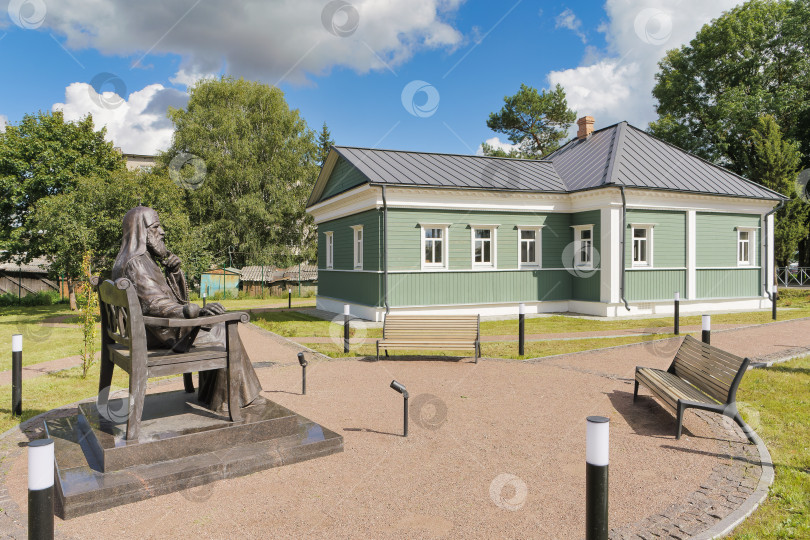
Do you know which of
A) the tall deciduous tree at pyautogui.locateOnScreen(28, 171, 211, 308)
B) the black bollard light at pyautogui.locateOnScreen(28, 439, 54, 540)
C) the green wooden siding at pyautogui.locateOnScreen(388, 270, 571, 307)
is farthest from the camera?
the green wooden siding at pyautogui.locateOnScreen(388, 270, 571, 307)

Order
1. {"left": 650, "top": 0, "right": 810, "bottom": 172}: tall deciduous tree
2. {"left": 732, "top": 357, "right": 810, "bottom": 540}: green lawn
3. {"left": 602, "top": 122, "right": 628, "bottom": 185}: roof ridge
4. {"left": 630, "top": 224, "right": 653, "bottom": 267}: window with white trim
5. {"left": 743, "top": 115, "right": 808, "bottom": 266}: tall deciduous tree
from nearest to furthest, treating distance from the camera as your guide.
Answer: {"left": 732, "top": 357, "right": 810, "bottom": 540}: green lawn
{"left": 602, "top": 122, "right": 628, "bottom": 185}: roof ridge
{"left": 630, "top": 224, "right": 653, "bottom": 267}: window with white trim
{"left": 743, "top": 115, "right": 808, "bottom": 266}: tall deciduous tree
{"left": 650, "top": 0, "right": 810, "bottom": 172}: tall deciduous tree

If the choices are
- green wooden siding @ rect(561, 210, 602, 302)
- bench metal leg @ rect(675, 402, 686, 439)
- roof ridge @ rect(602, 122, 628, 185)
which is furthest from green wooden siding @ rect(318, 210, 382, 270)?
bench metal leg @ rect(675, 402, 686, 439)

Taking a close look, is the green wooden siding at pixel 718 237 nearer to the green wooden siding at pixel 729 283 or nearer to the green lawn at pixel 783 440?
the green wooden siding at pixel 729 283

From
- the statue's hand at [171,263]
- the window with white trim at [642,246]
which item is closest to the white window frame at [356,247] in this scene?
the window with white trim at [642,246]

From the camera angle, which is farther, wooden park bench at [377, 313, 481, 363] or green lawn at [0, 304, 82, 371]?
green lawn at [0, 304, 82, 371]

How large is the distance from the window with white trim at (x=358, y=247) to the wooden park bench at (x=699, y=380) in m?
12.9

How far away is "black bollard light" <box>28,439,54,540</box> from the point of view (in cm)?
267

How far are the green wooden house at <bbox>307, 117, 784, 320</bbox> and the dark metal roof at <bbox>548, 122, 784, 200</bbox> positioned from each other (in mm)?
80

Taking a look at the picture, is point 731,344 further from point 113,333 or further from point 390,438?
point 113,333

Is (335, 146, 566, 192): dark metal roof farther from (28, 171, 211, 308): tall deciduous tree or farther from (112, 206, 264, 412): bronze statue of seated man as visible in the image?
(112, 206, 264, 412): bronze statue of seated man

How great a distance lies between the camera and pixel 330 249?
22844mm

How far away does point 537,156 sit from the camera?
4219cm

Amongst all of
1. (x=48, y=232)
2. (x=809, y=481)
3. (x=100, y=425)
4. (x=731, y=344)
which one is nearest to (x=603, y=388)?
(x=809, y=481)

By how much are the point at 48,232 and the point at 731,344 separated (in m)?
20.5
